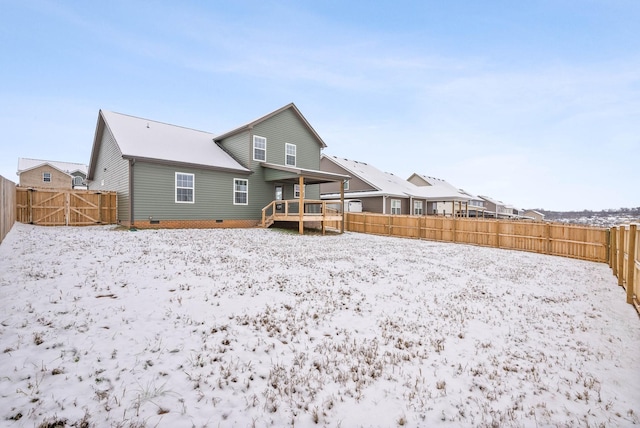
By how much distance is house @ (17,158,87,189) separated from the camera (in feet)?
127

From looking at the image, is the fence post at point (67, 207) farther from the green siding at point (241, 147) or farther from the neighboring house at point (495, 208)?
the neighboring house at point (495, 208)

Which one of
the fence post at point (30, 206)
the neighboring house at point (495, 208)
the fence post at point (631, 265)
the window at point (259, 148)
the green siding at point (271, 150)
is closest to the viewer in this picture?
the fence post at point (631, 265)

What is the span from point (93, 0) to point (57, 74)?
1495 cm

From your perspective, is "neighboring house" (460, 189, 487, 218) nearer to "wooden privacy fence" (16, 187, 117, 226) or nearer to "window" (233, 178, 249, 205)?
"window" (233, 178, 249, 205)

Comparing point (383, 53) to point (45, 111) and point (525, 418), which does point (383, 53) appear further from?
point (45, 111)

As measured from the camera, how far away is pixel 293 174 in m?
18.5

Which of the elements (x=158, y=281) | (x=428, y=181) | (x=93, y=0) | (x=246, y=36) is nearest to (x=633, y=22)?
(x=158, y=281)

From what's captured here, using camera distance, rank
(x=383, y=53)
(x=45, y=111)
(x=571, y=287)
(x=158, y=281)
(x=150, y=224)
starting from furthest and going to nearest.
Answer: (x=45, y=111)
(x=383, y=53)
(x=150, y=224)
(x=571, y=287)
(x=158, y=281)

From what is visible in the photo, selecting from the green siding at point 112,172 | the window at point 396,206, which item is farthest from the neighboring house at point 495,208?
the green siding at point 112,172

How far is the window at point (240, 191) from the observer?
1978cm

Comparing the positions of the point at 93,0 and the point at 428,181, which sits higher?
the point at 93,0

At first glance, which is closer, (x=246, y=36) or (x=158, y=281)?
(x=158, y=281)

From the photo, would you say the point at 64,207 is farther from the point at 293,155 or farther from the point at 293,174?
the point at 293,155

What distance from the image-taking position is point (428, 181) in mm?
45594
